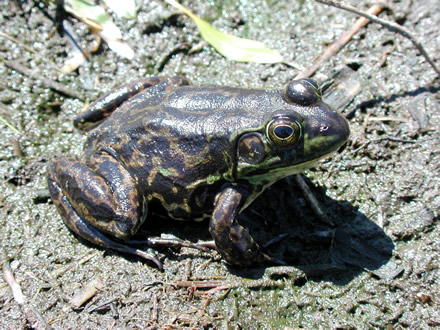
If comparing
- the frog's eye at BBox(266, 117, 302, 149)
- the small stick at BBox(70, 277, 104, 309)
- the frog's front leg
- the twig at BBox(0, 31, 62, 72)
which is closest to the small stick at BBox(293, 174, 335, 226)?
the frog's front leg

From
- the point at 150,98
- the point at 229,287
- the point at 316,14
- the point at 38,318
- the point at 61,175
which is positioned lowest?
the point at 38,318

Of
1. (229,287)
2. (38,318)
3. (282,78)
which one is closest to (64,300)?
(38,318)

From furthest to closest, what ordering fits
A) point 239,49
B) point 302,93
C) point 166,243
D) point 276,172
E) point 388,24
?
point 239,49, point 388,24, point 166,243, point 276,172, point 302,93

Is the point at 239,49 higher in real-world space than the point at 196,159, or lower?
higher

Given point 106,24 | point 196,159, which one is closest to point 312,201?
point 196,159

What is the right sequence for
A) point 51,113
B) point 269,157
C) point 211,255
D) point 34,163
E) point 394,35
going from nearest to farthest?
point 269,157, point 211,255, point 34,163, point 51,113, point 394,35

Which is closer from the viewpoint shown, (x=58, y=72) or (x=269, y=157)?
(x=269, y=157)

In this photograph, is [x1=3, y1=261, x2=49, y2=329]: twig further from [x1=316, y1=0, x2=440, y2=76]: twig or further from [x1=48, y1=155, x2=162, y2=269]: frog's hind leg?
[x1=316, y1=0, x2=440, y2=76]: twig

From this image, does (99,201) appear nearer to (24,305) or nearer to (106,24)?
(24,305)

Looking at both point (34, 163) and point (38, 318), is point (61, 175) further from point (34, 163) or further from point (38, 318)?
point (38, 318)
